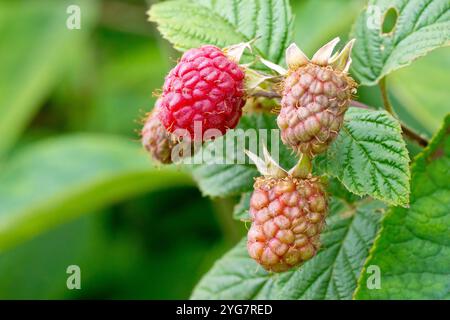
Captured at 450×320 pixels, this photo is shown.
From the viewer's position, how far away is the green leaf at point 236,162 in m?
1.75

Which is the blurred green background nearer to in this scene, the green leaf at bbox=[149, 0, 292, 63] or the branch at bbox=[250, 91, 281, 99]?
the green leaf at bbox=[149, 0, 292, 63]

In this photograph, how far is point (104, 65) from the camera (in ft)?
14.8

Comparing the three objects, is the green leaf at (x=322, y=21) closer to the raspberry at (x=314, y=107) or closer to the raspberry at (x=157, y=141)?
the raspberry at (x=157, y=141)

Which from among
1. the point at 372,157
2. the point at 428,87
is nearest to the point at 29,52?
the point at 428,87

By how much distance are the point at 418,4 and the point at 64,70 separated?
336cm

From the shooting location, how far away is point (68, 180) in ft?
11.2

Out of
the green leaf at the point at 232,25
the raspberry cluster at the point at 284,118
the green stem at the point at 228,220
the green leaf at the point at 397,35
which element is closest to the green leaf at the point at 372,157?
the raspberry cluster at the point at 284,118

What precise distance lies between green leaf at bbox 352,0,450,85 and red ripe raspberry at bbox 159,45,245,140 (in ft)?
1.17

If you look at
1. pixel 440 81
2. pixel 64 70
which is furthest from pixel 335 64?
pixel 64 70

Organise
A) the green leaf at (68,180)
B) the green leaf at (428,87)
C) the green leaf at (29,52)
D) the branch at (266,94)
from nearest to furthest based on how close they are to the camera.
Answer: the branch at (266,94), the green leaf at (428,87), the green leaf at (68,180), the green leaf at (29,52)

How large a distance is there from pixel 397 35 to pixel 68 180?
2.06 meters

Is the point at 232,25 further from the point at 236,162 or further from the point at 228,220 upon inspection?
the point at 228,220

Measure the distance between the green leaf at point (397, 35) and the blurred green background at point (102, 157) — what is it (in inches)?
47.0
